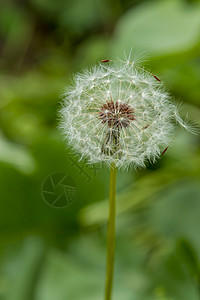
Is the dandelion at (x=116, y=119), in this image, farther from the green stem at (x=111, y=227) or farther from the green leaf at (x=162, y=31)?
the green leaf at (x=162, y=31)

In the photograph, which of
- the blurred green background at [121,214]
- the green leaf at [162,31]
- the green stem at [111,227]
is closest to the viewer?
the green stem at [111,227]

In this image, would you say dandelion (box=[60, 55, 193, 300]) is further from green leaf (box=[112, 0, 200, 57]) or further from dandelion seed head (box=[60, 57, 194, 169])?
green leaf (box=[112, 0, 200, 57])

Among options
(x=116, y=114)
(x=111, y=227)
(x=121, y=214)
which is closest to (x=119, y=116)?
(x=116, y=114)

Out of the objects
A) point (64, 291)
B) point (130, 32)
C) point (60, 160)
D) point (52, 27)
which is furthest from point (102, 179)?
point (52, 27)

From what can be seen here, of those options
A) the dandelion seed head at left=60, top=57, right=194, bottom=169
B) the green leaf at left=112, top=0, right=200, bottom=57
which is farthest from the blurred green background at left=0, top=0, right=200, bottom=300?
the dandelion seed head at left=60, top=57, right=194, bottom=169

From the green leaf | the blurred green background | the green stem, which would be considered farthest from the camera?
the green leaf

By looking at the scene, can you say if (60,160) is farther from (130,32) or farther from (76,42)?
(76,42)

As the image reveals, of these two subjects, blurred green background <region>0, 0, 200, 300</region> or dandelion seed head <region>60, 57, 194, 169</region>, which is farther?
blurred green background <region>0, 0, 200, 300</region>

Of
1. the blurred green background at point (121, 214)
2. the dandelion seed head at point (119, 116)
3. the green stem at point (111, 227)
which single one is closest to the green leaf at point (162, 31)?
the blurred green background at point (121, 214)
